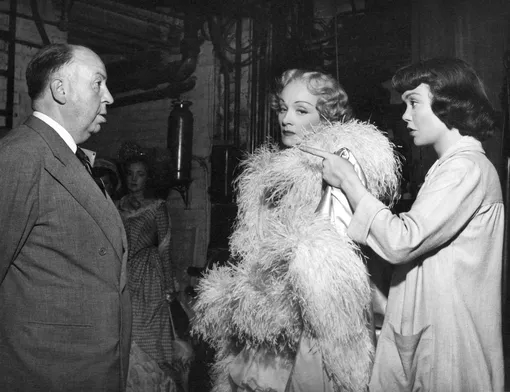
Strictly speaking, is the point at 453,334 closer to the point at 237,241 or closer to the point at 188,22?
the point at 237,241

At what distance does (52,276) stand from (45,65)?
0.72 metres

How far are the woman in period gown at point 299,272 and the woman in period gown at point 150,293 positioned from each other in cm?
192

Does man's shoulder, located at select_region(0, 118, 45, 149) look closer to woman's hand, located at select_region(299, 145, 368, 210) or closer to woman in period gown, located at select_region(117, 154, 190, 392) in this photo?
woman's hand, located at select_region(299, 145, 368, 210)

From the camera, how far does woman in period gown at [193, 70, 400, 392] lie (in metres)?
1.73

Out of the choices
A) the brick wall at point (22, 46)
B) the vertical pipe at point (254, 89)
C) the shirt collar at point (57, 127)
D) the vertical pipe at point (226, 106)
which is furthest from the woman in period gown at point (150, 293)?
the shirt collar at point (57, 127)

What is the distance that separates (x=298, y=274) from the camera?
1.72m

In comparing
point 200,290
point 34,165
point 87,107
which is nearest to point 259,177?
point 200,290

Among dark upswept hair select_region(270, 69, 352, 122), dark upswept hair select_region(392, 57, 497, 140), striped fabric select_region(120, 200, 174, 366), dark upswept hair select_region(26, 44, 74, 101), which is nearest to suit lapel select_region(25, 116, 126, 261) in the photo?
dark upswept hair select_region(26, 44, 74, 101)

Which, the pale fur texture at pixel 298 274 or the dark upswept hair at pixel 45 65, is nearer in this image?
the pale fur texture at pixel 298 274

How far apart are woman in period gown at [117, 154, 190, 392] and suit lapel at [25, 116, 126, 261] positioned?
2365mm

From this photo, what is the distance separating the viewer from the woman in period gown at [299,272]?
5.67 ft

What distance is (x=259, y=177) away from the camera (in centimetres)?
226

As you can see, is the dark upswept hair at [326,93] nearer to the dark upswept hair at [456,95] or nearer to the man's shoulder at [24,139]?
the dark upswept hair at [456,95]

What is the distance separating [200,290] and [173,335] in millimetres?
2318
